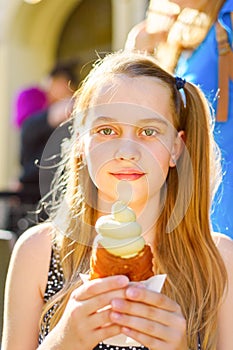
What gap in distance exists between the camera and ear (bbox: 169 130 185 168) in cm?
233

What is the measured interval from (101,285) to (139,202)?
0.49 m

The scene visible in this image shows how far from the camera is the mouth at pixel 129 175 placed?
6.98 feet

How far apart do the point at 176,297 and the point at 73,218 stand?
381mm

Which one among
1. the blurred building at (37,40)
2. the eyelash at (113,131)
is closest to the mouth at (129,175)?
the eyelash at (113,131)

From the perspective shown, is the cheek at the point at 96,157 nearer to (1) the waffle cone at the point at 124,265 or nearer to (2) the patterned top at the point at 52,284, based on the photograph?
(2) the patterned top at the point at 52,284

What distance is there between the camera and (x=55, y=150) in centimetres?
278

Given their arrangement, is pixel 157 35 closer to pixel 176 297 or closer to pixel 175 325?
pixel 176 297

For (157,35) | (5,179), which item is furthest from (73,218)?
(5,179)

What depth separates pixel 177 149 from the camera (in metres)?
2.35

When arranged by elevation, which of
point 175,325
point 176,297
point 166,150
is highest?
point 166,150

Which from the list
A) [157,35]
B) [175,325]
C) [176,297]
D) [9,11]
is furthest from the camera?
[9,11]

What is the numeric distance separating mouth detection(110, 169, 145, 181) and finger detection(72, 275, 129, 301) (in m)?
0.40

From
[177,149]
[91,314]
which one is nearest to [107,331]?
[91,314]

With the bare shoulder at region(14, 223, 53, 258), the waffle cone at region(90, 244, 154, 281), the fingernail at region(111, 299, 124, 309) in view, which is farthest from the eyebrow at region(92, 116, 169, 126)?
the fingernail at region(111, 299, 124, 309)
